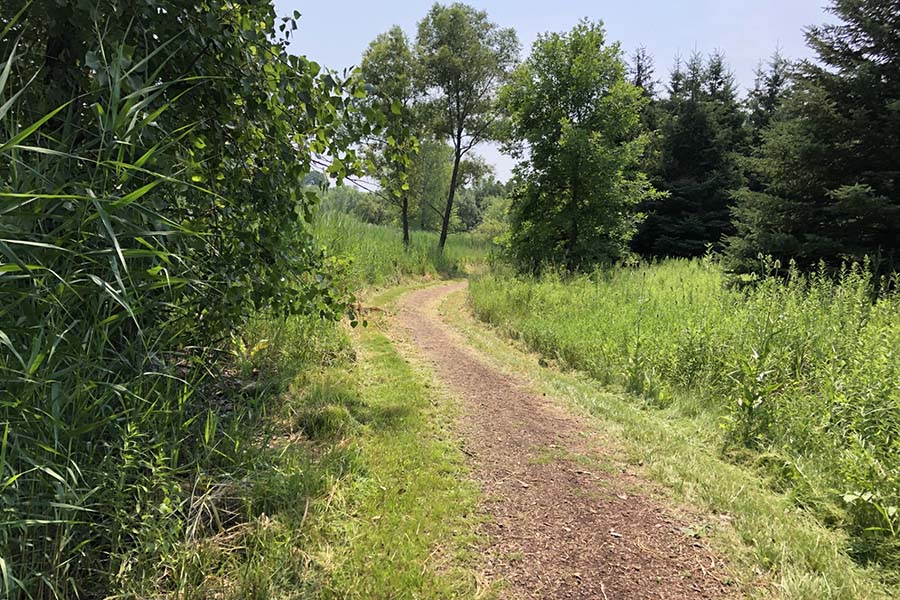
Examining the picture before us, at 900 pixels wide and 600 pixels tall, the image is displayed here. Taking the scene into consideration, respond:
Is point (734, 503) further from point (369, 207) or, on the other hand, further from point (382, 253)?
point (369, 207)

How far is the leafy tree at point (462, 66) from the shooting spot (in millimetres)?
18797

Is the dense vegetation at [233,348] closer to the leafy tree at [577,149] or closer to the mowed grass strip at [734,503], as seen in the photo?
the mowed grass strip at [734,503]

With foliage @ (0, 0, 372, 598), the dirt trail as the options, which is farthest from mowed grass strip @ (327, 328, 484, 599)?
foliage @ (0, 0, 372, 598)

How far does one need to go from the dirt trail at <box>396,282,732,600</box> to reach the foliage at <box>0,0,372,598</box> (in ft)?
5.98

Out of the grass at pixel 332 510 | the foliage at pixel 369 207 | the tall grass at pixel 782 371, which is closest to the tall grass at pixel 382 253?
the foliage at pixel 369 207

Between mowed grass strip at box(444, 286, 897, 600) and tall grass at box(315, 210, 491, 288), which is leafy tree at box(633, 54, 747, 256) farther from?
mowed grass strip at box(444, 286, 897, 600)

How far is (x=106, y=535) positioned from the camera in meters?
1.88

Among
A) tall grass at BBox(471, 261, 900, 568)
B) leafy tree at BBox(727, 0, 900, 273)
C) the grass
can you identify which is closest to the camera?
the grass

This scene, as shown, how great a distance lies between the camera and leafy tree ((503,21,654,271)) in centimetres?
1275

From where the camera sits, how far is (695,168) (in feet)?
70.4

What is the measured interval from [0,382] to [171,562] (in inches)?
42.3

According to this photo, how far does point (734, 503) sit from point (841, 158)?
10.4 metres

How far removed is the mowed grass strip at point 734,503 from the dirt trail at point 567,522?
0.21m

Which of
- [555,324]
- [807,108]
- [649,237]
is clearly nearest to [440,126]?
[649,237]
